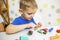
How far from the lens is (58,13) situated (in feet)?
6.19

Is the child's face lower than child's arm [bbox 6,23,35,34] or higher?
higher

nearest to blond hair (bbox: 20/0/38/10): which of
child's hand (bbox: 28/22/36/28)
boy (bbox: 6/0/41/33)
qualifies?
boy (bbox: 6/0/41/33)

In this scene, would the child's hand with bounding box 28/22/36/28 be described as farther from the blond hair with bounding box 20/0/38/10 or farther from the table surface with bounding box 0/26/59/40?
the blond hair with bounding box 20/0/38/10

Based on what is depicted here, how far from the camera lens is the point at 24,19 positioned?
1869mm

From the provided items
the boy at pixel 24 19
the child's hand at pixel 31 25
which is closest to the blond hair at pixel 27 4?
the boy at pixel 24 19

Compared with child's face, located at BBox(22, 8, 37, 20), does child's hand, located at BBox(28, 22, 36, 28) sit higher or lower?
lower

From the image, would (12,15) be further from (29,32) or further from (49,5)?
(49,5)

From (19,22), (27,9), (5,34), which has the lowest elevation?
(5,34)

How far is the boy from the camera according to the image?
1853 mm

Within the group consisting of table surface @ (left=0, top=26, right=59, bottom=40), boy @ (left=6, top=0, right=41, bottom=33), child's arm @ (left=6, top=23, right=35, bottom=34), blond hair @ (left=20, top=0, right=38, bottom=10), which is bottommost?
table surface @ (left=0, top=26, right=59, bottom=40)

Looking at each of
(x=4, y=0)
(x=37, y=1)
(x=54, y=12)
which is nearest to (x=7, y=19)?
(x=4, y=0)

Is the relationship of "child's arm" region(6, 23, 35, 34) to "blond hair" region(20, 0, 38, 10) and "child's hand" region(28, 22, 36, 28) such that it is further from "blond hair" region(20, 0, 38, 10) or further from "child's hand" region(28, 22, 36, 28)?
"blond hair" region(20, 0, 38, 10)

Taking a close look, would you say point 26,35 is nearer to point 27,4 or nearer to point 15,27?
point 15,27

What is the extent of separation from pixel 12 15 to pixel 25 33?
228 millimetres
